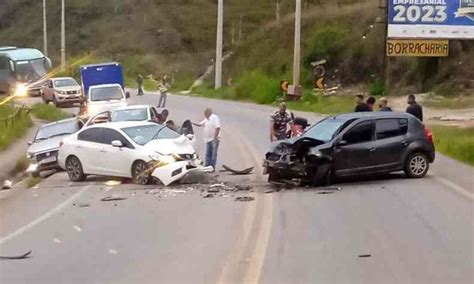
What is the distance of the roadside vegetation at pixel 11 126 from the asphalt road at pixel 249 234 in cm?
1405

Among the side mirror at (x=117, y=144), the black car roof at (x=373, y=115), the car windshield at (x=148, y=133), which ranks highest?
the black car roof at (x=373, y=115)

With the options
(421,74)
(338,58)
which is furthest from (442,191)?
(338,58)

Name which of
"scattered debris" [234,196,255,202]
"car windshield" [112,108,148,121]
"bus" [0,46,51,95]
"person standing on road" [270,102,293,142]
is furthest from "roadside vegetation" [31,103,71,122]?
"scattered debris" [234,196,255,202]

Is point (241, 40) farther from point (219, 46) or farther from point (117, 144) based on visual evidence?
point (117, 144)

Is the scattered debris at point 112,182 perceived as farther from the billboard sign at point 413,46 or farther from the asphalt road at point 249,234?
the billboard sign at point 413,46

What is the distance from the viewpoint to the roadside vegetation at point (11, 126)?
1395 inches

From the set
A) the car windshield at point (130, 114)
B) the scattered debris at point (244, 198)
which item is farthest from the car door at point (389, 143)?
the car windshield at point (130, 114)

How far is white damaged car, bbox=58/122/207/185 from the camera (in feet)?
69.0

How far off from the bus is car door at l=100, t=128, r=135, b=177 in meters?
41.1

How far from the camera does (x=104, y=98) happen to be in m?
41.4

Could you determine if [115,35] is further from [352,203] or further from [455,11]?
[352,203]

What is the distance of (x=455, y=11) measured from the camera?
43531mm

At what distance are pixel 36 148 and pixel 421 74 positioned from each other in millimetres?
31130

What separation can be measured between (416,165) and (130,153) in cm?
644
